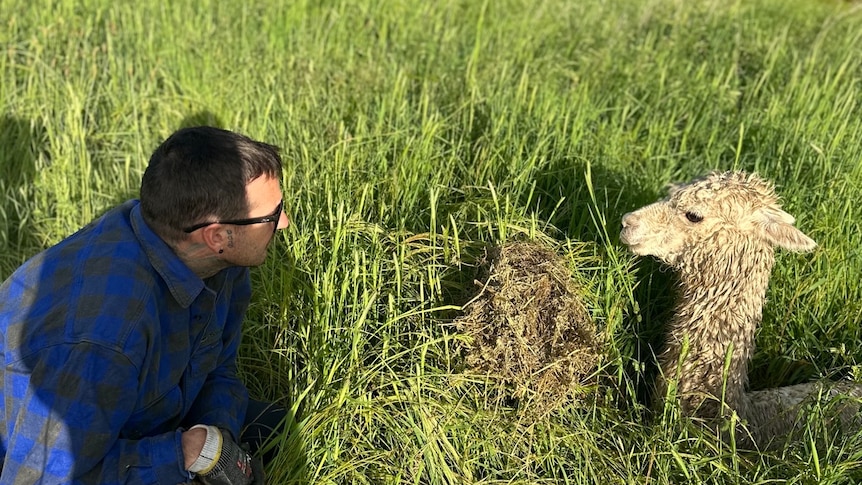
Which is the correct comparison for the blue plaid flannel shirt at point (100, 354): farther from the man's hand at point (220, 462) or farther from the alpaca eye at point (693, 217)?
the alpaca eye at point (693, 217)

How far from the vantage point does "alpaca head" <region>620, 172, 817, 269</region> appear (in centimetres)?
284

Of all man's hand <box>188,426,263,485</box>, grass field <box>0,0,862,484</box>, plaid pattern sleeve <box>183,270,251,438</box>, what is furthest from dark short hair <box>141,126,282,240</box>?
grass field <box>0,0,862,484</box>

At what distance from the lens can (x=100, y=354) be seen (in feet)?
6.33

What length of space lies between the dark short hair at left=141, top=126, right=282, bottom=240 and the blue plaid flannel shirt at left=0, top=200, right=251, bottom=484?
7cm

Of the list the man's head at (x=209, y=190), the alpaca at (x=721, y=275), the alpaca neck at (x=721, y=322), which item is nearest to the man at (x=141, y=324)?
the man's head at (x=209, y=190)

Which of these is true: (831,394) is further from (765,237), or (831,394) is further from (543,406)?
(543,406)

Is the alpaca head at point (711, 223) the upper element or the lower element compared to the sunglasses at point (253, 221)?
lower

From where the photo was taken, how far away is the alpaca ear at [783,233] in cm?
275

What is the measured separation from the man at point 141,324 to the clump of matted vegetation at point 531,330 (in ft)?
2.69

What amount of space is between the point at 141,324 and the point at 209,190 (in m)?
0.43

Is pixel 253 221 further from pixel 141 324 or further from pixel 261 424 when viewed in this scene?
pixel 261 424

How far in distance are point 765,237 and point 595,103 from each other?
1.79 meters

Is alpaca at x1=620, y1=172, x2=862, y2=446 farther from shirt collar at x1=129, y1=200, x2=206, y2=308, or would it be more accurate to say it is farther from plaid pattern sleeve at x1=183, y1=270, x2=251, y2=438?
shirt collar at x1=129, y1=200, x2=206, y2=308

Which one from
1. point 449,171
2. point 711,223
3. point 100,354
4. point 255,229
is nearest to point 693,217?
point 711,223
